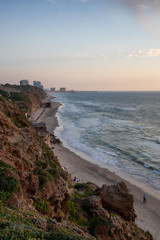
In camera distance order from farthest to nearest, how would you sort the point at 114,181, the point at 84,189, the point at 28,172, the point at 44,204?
the point at 114,181 → the point at 84,189 → the point at 28,172 → the point at 44,204

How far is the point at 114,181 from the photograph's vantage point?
2231 cm

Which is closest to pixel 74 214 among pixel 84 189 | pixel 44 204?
pixel 44 204

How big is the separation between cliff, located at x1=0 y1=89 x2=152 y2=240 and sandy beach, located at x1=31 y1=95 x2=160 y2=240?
508cm

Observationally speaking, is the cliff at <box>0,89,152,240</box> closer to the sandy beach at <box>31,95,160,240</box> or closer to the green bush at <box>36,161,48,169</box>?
the green bush at <box>36,161,48,169</box>

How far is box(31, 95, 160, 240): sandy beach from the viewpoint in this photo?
51.2 feet

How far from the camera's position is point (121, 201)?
458 inches

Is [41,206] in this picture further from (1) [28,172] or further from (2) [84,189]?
(2) [84,189]

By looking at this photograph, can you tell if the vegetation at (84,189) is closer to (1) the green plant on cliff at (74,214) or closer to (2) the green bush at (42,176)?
(1) the green plant on cliff at (74,214)

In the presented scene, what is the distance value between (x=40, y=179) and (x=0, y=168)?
7.61 ft

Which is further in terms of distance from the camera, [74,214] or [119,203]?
[119,203]

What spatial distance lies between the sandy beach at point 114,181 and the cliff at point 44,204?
508 cm

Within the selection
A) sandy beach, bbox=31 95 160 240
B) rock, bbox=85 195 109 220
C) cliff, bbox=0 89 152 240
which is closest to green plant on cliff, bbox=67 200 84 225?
cliff, bbox=0 89 152 240

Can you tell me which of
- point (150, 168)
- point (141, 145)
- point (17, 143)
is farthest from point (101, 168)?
point (17, 143)

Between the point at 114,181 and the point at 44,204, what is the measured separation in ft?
49.0
